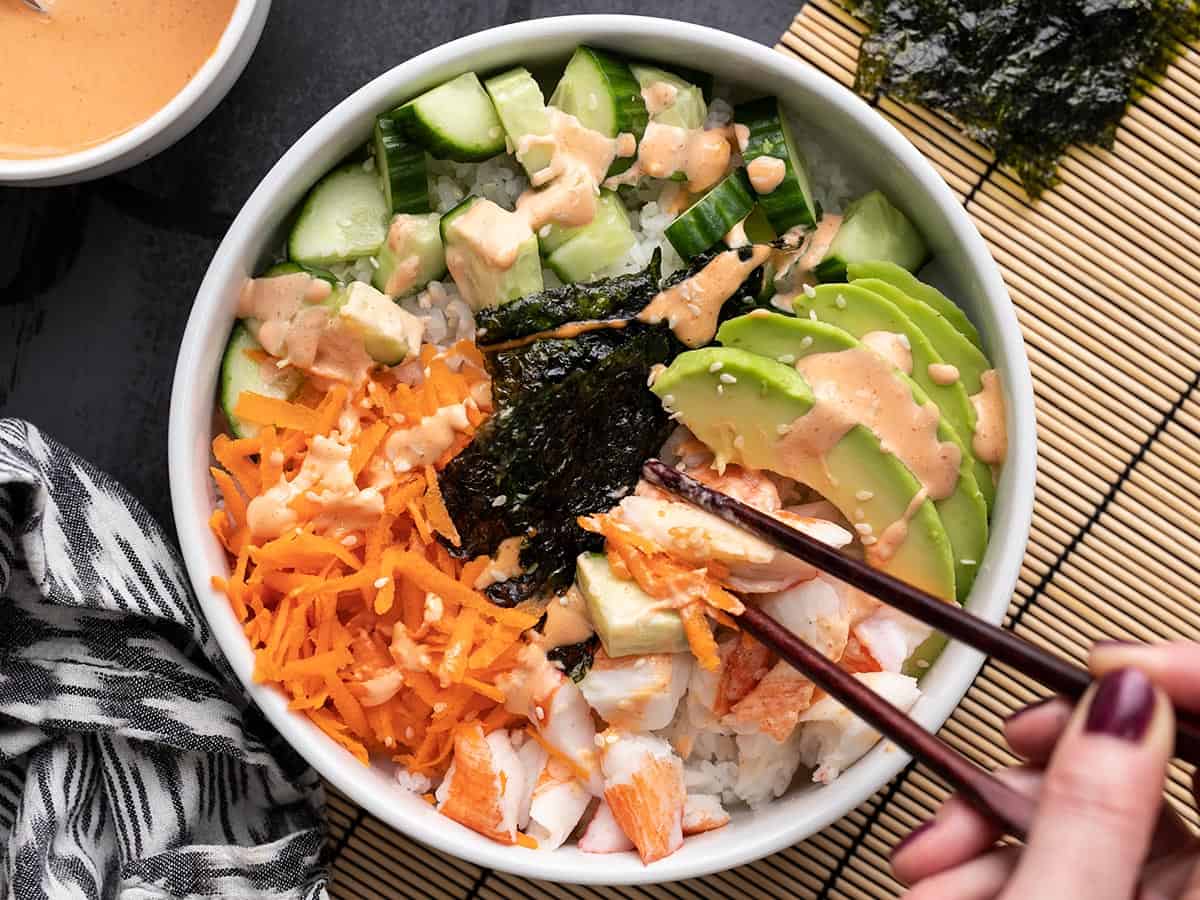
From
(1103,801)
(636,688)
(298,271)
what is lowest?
(636,688)

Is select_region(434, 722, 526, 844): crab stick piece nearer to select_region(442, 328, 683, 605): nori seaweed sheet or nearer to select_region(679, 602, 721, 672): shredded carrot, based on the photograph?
select_region(442, 328, 683, 605): nori seaweed sheet

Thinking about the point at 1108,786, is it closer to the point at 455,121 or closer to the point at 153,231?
the point at 455,121

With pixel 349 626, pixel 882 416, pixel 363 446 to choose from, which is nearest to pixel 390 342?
pixel 363 446

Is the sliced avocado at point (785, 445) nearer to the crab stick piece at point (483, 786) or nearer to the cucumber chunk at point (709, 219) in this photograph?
the cucumber chunk at point (709, 219)

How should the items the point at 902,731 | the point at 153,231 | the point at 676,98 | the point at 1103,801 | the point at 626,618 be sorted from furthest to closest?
the point at 153,231 → the point at 676,98 → the point at 626,618 → the point at 902,731 → the point at 1103,801

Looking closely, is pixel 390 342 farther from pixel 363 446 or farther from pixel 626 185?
pixel 626 185

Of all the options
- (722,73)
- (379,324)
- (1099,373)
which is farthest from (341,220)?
(1099,373)
